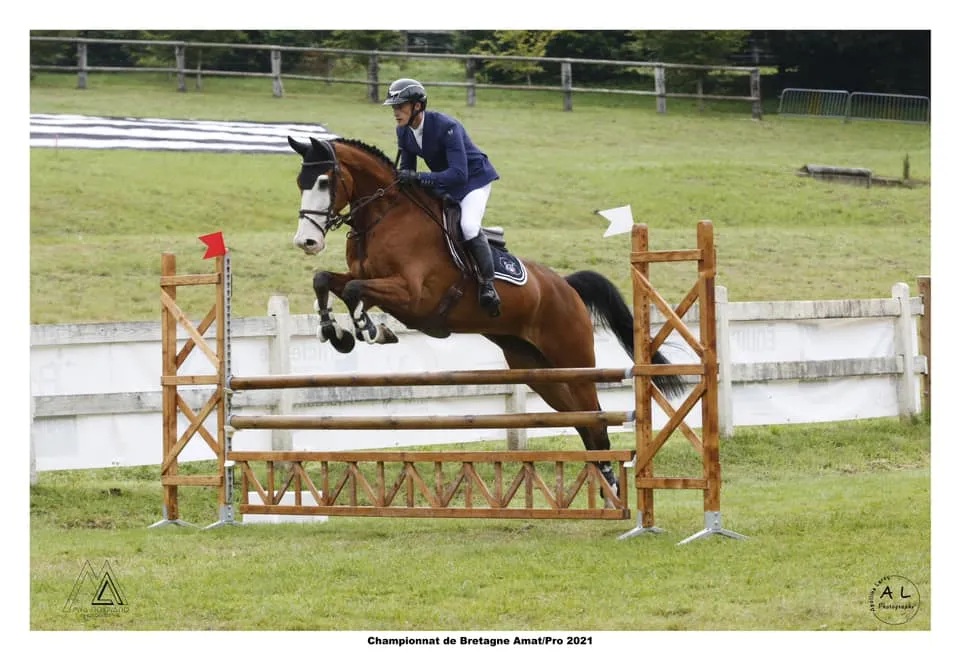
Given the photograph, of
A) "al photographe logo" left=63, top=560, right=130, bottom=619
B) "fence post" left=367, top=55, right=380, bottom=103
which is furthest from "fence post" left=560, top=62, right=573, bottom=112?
"al photographe logo" left=63, top=560, right=130, bottom=619

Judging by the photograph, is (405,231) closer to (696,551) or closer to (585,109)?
(696,551)

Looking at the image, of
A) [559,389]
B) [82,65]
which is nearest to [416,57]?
[82,65]

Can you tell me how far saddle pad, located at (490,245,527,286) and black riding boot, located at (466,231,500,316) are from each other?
9 cm

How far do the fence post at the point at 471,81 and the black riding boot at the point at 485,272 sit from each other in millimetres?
7271

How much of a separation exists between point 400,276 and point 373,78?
7.87 m

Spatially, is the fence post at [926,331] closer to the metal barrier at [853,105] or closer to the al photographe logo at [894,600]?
the metal barrier at [853,105]

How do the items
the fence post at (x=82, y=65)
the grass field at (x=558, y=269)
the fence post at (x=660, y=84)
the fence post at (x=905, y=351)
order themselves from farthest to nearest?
the fence post at (x=82, y=65)
the fence post at (x=660, y=84)
the fence post at (x=905, y=351)
the grass field at (x=558, y=269)

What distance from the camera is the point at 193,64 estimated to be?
50.2 feet

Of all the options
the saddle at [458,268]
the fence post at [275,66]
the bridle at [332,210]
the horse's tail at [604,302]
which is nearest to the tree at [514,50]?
the fence post at [275,66]

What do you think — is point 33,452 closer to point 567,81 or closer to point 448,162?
point 448,162

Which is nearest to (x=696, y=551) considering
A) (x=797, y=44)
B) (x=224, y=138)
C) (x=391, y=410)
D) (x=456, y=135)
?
(x=456, y=135)

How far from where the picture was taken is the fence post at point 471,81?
13.5 meters

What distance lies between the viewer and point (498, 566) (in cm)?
571

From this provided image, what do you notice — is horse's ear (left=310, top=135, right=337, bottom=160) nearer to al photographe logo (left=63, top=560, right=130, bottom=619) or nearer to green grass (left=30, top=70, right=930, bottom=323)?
al photographe logo (left=63, top=560, right=130, bottom=619)
